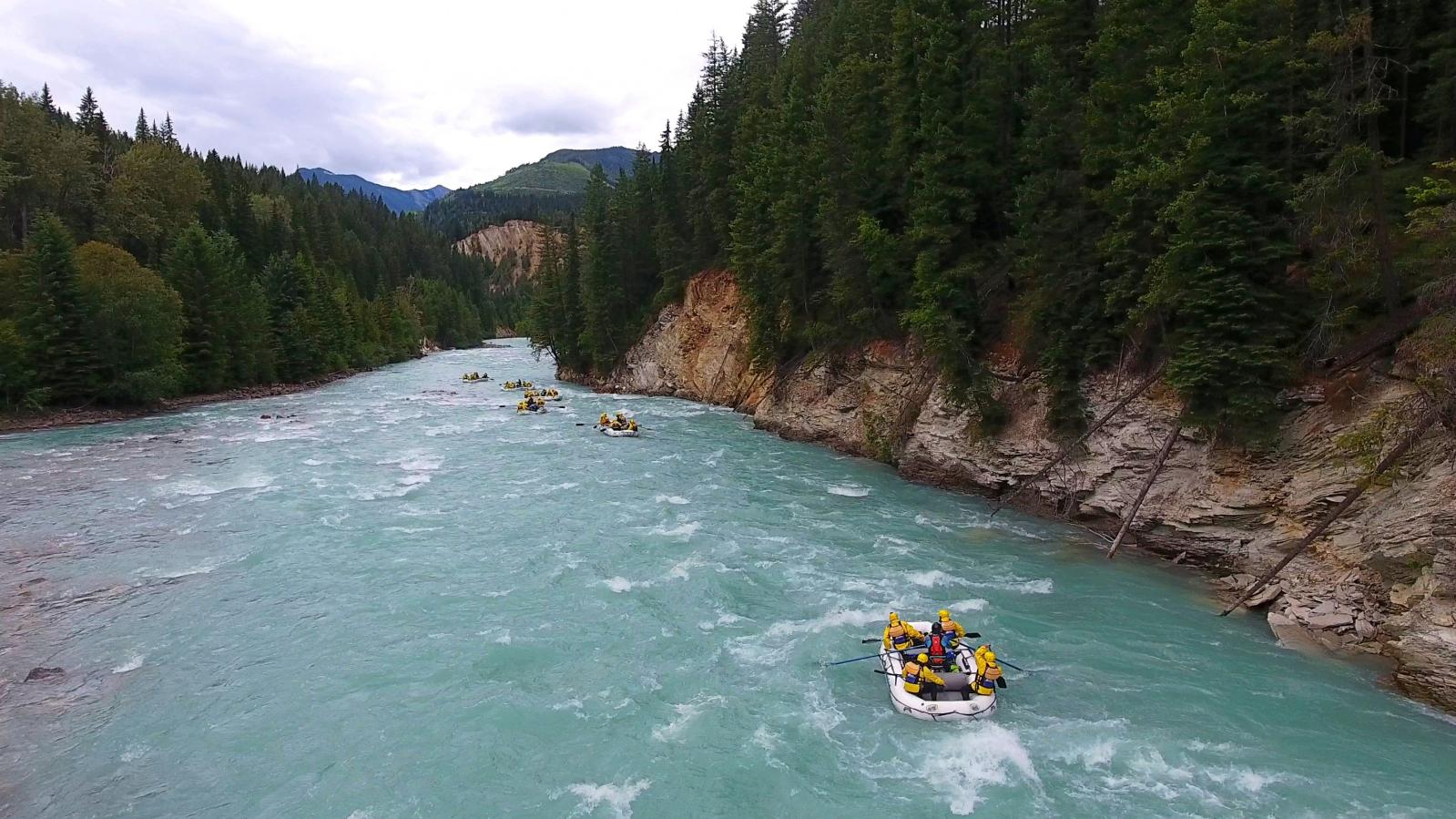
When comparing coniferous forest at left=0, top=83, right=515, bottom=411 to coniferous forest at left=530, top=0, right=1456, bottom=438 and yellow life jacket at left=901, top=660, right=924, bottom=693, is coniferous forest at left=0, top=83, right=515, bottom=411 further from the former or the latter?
yellow life jacket at left=901, top=660, right=924, bottom=693

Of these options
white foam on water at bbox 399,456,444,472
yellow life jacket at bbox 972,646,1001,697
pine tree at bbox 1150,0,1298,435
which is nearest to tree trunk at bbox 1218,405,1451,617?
pine tree at bbox 1150,0,1298,435

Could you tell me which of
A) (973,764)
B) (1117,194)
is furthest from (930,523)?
(973,764)

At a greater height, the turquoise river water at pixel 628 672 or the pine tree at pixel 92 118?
the pine tree at pixel 92 118

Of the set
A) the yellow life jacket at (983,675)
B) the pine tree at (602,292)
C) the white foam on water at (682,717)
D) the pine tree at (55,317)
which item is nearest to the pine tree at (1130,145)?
the yellow life jacket at (983,675)

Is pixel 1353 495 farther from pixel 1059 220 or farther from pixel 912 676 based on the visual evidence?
pixel 1059 220

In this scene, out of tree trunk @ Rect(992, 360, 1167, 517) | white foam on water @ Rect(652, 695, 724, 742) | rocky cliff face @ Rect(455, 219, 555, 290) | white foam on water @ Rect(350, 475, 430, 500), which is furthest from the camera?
rocky cliff face @ Rect(455, 219, 555, 290)

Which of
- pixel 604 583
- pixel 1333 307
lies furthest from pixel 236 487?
pixel 1333 307

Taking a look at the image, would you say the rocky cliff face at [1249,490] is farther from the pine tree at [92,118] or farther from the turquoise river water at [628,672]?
the pine tree at [92,118]
